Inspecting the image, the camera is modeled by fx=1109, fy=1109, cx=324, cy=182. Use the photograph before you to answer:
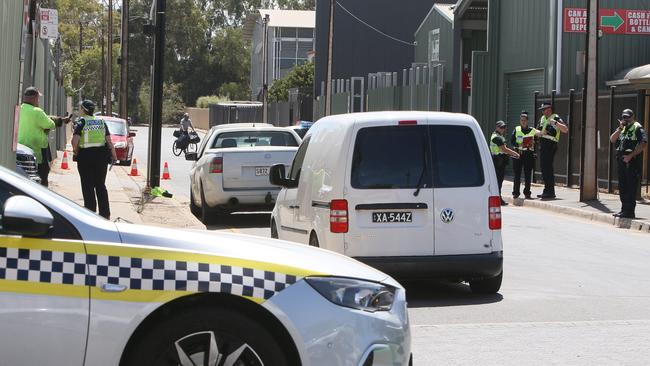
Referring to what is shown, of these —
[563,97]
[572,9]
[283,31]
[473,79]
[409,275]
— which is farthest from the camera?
[283,31]

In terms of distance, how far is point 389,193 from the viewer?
1030 centimetres

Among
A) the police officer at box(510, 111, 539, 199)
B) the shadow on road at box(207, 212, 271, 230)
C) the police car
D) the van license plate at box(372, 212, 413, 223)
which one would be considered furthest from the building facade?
the police car

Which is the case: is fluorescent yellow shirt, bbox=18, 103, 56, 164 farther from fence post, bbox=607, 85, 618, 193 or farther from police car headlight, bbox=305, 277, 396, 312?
fence post, bbox=607, 85, 618, 193

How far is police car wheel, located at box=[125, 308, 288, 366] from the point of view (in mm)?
4977

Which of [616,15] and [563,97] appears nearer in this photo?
[563,97]

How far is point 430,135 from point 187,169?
87.0 feet

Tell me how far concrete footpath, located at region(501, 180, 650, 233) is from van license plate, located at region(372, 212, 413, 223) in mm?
9072

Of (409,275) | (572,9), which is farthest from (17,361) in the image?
(572,9)

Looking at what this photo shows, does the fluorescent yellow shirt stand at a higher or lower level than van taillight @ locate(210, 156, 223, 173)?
higher

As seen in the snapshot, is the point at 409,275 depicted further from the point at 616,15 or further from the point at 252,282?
the point at 616,15

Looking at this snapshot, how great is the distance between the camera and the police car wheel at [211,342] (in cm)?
498

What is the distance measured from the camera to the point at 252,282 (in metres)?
5.00

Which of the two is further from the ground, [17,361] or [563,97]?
[563,97]

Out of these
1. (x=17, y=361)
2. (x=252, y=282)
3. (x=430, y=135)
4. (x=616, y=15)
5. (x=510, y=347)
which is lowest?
(x=510, y=347)
